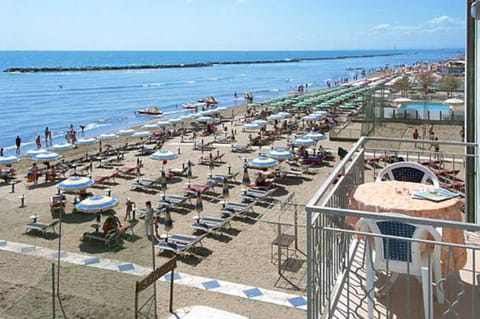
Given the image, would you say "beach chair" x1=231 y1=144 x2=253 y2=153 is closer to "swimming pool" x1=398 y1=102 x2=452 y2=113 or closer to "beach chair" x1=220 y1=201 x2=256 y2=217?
"swimming pool" x1=398 y1=102 x2=452 y2=113

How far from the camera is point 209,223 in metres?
13.7

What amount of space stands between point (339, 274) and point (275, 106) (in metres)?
39.1

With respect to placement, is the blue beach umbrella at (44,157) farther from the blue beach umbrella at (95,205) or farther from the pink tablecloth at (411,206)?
the pink tablecloth at (411,206)

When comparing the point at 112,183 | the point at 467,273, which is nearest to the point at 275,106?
the point at 112,183

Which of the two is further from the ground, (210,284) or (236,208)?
(236,208)

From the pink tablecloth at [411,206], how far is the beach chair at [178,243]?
7473 millimetres

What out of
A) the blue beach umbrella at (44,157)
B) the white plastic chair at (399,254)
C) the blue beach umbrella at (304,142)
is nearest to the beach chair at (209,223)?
the blue beach umbrella at (304,142)

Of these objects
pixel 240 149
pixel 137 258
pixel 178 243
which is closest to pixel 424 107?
pixel 240 149

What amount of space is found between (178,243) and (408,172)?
7.52 meters

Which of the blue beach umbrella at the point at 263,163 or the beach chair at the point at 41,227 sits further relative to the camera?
the blue beach umbrella at the point at 263,163

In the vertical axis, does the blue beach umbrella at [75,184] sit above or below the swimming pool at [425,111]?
below

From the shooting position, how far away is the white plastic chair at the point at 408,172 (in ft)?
19.5

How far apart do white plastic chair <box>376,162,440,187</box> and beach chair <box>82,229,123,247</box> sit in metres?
7.40

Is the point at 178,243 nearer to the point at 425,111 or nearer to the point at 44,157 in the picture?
the point at 44,157
